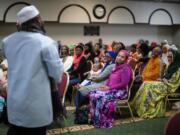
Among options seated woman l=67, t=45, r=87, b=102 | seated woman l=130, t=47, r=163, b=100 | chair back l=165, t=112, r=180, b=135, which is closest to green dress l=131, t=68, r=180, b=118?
seated woman l=130, t=47, r=163, b=100

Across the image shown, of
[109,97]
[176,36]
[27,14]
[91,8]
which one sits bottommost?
[109,97]

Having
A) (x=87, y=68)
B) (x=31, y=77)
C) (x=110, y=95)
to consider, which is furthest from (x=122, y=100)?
(x=31, y=77)

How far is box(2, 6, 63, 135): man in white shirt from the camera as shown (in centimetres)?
187

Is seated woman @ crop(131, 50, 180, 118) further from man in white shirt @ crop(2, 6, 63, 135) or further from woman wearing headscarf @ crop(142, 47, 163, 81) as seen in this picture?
man in white shirt @ crop(2, 6, 63, 135)

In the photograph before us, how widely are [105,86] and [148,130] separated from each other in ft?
3.02

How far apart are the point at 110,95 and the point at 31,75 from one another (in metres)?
2.51

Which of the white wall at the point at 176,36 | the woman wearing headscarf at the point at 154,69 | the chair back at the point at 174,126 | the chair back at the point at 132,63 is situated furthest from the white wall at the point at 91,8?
the chair back at the point at 174,126

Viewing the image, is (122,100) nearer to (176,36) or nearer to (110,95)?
(110,95)

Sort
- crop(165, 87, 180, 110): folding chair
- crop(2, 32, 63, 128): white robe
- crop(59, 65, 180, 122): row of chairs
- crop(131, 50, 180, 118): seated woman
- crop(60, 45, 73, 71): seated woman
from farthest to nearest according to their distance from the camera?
1. crop(60, 45, 73, 71): seated woman
2. crop(165, 87, 180, 110): folding chair
3. crop(131, 50, 180, 118): seated woman
4. crop(59, 65, 180, 122): row of chairs
5. crop(2, 32, 63, 128): white robe

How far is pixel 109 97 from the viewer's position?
13.9ft

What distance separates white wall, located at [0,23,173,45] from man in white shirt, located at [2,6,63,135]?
6.72 meters

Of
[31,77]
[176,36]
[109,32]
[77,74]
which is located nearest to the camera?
[31,77]

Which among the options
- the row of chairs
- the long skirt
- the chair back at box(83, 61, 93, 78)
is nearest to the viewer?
the row of chairs

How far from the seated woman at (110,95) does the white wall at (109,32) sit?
482cm
